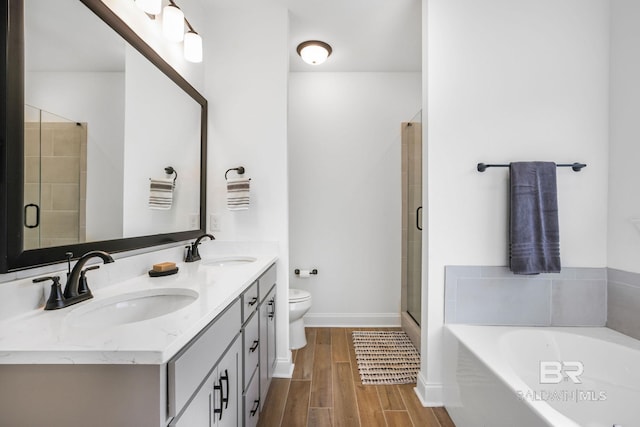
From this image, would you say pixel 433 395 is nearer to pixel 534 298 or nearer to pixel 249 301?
pixel 534 298

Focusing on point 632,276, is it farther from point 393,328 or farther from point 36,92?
point 36,92

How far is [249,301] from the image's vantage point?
1.41 m

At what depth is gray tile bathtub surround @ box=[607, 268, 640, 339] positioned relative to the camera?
1.65 m

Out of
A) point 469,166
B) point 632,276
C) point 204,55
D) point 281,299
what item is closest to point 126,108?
point 204,55

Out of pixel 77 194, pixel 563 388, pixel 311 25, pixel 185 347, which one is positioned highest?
pixel 311 25

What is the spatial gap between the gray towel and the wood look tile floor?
1029mm

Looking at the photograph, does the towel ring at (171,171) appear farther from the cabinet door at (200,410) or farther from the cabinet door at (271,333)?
the cabinet door at (200,410)

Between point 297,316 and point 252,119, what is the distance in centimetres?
161

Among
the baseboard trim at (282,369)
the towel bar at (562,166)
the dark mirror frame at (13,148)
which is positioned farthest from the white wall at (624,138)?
the dark mirror frame at (13,148)

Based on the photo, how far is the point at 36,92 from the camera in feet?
3.00

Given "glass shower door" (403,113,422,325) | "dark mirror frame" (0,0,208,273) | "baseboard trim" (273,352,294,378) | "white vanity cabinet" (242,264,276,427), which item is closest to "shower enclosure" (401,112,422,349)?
"glass shower door" (403,113,422,325)

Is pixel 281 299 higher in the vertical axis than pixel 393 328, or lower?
higher

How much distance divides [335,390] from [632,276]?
188 cm

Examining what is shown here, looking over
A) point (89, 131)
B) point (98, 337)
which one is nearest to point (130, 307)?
point (98, 337)
